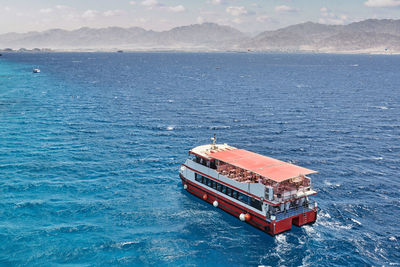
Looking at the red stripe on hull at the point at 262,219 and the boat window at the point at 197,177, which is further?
the boat window at the point at 197,177

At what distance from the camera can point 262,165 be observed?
50.7m

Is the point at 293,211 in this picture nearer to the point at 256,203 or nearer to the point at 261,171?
the point at 256,203

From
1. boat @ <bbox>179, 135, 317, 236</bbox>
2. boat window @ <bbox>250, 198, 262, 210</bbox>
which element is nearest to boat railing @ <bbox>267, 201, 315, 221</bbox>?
boat @ <bbox>179, 135, 317, 236</bbox>

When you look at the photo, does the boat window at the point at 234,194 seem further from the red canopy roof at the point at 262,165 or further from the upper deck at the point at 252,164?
the red canopy roof at the point at 262,165

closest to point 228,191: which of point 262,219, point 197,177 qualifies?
point 197,177

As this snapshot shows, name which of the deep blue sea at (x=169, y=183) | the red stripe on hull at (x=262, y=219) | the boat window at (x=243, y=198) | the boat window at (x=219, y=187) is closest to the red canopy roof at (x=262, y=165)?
the boat window at (x=219, y=187)

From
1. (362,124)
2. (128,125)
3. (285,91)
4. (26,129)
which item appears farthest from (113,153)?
(285,91)

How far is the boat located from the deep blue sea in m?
1.60

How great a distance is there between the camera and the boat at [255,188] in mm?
46188

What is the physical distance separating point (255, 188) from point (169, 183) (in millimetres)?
19004

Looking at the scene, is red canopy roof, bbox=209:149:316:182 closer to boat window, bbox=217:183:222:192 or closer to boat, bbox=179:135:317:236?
boat, bbox=179:135:317:236

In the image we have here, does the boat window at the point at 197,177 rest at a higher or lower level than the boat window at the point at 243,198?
higher

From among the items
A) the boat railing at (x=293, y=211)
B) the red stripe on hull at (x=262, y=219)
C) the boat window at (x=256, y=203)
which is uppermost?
the boat window at (x=256, y=203)

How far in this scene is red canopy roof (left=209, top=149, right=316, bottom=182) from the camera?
47.1m
